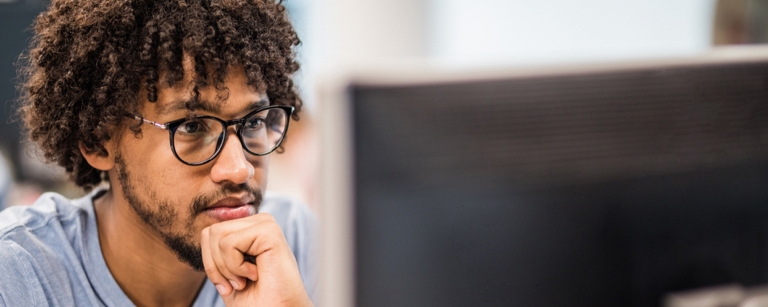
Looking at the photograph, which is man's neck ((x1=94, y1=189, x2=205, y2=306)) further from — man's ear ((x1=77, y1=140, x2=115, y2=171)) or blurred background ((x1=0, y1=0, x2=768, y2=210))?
blurred background ((x1=0, y1=0, x2=768, y2=210))

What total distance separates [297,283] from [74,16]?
677 millimetres

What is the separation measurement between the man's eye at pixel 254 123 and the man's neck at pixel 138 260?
283mm

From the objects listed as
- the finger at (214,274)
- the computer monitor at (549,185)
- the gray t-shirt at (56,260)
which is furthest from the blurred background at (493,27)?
Result: the computer monitor at (549,185)

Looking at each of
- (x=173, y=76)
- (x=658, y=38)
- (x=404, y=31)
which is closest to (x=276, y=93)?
(x=173, y=76)

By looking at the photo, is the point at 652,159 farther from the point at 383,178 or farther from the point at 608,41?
the point at 608,41

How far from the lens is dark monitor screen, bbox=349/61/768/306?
0.45 meters

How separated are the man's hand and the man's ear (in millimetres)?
347

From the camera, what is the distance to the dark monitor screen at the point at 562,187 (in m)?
0.45

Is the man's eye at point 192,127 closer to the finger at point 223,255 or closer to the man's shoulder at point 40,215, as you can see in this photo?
the finger at point 223,255

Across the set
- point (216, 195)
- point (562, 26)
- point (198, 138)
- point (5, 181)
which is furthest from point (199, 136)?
point (562, 26)

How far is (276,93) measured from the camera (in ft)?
4.09

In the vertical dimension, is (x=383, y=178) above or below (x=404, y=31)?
below

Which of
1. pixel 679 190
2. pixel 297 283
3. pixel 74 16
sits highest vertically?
pixel 74 16

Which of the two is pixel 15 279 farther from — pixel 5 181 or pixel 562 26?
pixel 562 26
